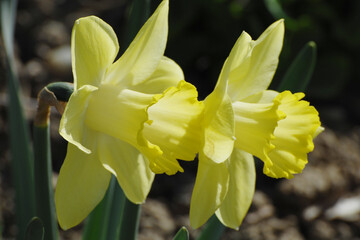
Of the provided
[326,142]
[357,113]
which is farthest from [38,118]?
[357,113]

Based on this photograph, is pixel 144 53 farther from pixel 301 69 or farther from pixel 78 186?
pixel 301 69

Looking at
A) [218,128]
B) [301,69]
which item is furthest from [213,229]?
[218,128]

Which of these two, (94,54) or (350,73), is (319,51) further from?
(94,54)

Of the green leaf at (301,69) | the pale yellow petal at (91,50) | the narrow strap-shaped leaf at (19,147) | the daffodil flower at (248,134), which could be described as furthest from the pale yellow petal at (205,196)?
the narrow strap-shaped leaf at (19,147)

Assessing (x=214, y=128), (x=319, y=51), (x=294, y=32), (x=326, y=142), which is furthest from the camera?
(x=319, y=51)

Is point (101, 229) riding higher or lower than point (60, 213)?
lower

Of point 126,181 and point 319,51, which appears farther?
point 319,51

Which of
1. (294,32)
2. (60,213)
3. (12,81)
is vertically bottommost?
(294,32)

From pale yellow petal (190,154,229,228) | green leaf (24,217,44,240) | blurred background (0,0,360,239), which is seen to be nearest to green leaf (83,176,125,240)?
green leaf (24,217,44,240)
